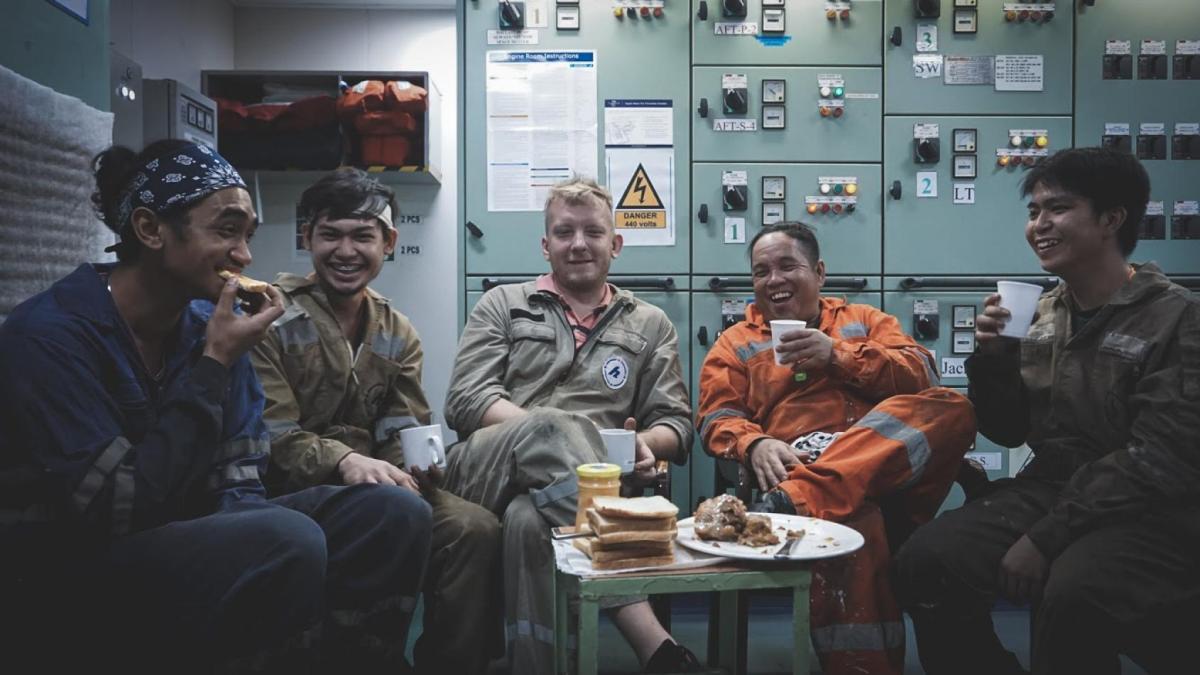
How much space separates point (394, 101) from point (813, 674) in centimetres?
339

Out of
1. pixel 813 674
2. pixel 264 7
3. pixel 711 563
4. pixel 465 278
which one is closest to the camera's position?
pixel 711 563

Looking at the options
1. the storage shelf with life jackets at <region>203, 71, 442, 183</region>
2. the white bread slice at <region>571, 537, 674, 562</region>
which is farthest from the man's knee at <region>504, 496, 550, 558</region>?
the storage shelf with life jackets at <region>203, 71, 442, 183</region>

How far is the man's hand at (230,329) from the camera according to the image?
1.64 m

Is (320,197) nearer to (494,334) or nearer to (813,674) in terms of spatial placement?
(494,334)

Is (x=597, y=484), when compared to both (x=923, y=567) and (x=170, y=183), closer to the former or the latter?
(x=923, y=567)

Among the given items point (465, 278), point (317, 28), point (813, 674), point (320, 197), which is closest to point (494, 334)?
point (320, 197)

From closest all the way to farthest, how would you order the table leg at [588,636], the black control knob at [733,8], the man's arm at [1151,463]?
the table leg at [588,636] < the man's arm at [1151,463] < the black control knob at [733,8]

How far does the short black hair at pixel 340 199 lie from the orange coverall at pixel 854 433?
1.13 metres

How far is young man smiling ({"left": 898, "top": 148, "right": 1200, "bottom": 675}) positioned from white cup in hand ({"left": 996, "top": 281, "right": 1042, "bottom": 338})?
0.02 m

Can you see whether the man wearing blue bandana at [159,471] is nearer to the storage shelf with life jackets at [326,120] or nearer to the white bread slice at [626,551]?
the white bread slice at [626,551]

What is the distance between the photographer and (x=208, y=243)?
170cm

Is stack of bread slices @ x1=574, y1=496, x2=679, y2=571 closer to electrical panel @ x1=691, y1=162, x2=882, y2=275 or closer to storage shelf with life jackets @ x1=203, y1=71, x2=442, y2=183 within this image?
electrical panel @ x1=691, y1=162, x2=882, y2=275

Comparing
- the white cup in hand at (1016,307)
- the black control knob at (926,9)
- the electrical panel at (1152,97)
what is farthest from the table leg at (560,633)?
the electrical panel at (1152,97)

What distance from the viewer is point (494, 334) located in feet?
8.59
